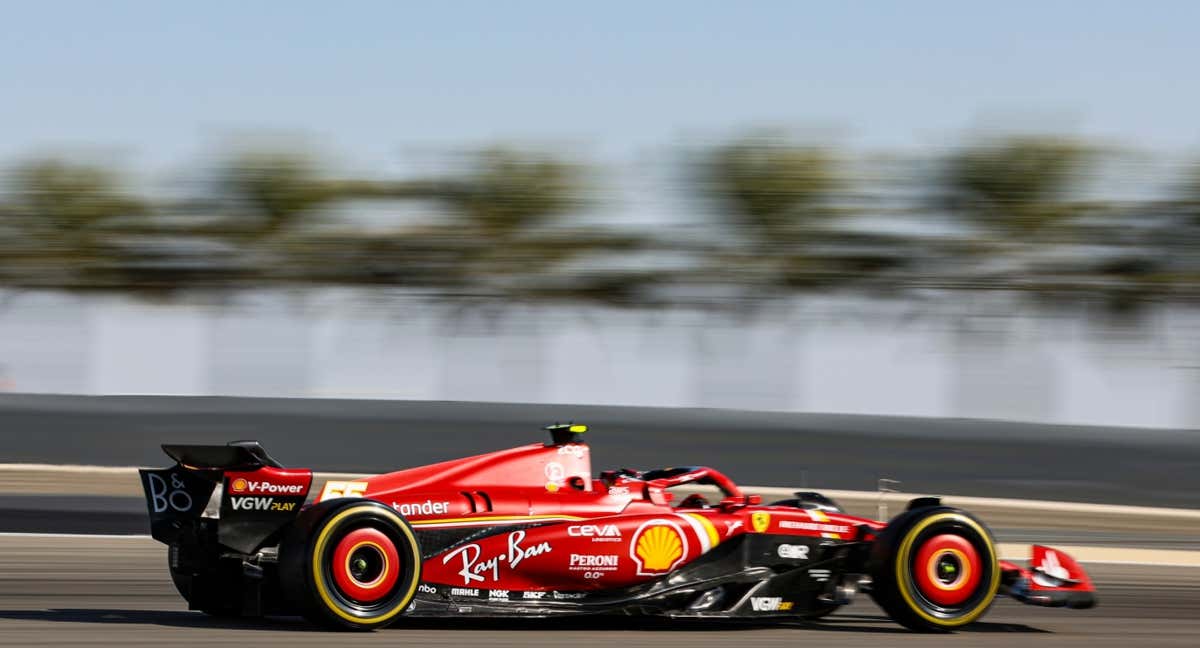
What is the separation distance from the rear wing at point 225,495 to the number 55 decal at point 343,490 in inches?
7.8

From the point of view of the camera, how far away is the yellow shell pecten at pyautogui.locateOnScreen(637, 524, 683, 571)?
295 inches

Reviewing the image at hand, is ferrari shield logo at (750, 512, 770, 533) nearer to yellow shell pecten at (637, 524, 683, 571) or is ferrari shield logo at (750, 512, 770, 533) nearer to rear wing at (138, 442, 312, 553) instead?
yellow shell pecten at (637, 524, 683, 571)

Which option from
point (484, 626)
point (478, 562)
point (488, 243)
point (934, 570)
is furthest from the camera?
point (488, 243)

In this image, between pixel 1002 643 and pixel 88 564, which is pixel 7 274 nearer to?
pixel 88 564

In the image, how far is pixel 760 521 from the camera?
7.76 metres

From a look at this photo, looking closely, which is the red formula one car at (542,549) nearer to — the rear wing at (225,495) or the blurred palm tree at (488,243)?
the rear wing at (225,495)

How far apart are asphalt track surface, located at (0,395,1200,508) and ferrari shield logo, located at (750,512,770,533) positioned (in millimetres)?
6018

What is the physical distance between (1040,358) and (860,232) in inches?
109

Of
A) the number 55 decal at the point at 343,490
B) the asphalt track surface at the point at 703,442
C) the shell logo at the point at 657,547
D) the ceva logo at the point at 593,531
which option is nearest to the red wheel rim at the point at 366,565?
the number 55 decal at the point at 343,490

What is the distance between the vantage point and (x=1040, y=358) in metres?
15.0

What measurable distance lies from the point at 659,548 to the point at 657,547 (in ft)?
Result: 0.04

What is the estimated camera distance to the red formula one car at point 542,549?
23.0 ft

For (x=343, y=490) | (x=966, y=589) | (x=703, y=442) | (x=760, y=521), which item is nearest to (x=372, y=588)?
(x=343, y=490)

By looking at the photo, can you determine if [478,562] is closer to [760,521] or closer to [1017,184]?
[760,521]
